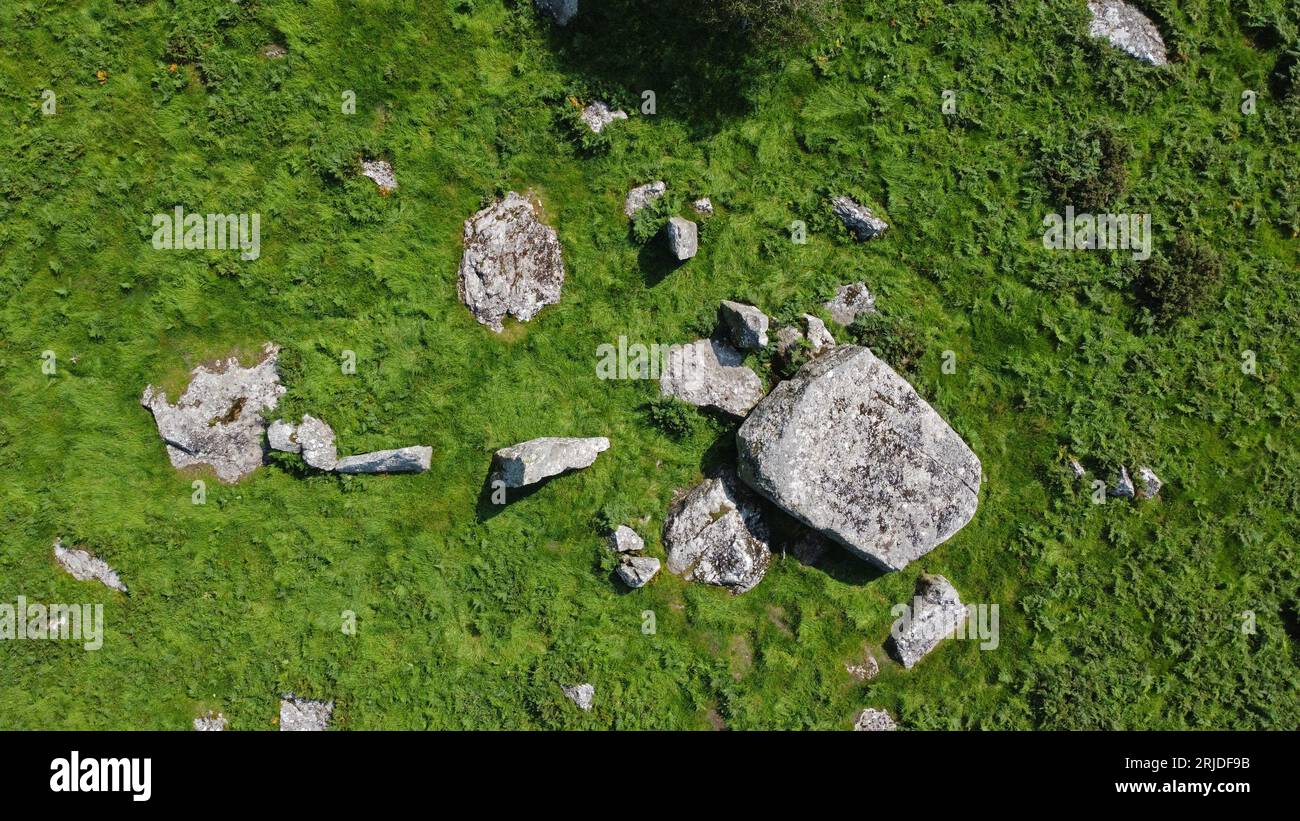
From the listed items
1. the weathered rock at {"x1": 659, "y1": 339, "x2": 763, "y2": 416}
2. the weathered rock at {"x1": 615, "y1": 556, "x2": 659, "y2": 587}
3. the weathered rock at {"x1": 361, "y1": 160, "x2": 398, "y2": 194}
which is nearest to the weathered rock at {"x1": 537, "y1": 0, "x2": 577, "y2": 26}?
the weathered rock at {"x1": 361, "y1": 160, "x2": 398, "y2": 194}

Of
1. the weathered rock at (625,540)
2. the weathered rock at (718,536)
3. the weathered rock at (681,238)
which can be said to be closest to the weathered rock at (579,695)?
the weathered rock at (625,540)

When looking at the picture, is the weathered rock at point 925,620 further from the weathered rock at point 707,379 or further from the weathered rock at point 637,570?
the weathered rock at point 707,379

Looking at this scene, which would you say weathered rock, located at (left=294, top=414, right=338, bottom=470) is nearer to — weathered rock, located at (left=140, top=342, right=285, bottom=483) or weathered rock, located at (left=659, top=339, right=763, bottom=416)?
weathered rock, located at (left=140, top=342, right=285, bottom=483)

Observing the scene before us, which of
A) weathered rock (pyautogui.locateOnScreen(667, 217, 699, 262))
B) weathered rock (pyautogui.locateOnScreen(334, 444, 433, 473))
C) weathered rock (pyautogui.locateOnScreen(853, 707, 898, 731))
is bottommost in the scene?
weathered rock (pyautogui.locateOnScreen(853, 707, 898, 731))

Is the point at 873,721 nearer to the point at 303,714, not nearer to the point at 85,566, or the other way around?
the point at 303,714
